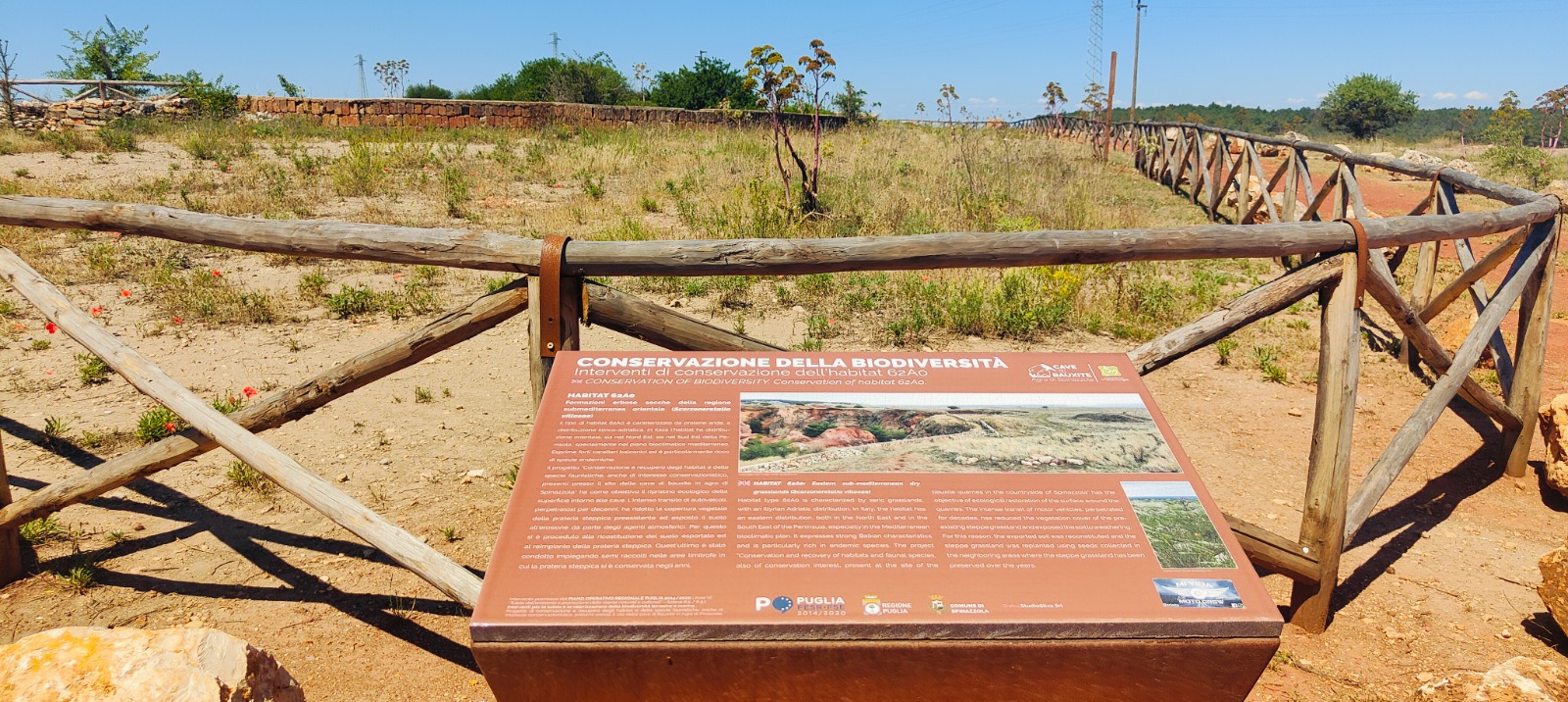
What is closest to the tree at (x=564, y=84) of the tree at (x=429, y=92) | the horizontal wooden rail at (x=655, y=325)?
the tree at (x=429, y=92)

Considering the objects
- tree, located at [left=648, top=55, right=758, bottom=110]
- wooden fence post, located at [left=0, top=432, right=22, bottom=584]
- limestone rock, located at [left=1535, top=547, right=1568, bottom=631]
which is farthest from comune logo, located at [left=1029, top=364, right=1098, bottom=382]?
tree, located at [left=648, top=55, right=758, bottom=110]

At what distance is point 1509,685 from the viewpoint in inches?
90.7

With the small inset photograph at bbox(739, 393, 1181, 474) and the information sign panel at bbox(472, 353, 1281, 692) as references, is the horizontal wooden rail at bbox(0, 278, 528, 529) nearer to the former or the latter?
the information sign panel at bbox(472, 353, 1281, 692)

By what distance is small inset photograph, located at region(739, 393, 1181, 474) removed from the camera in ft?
6.81

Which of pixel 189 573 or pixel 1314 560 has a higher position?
pixel 1314 560

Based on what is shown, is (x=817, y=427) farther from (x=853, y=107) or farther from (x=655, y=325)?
(x=853, y=107)

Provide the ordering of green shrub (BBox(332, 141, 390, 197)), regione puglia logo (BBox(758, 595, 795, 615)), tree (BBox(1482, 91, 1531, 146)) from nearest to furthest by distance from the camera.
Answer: regione puglia logo (BBox(758, 595, 795, 615)), green shrub (BBox(332, 141, 390, 197)), tree (BBox(1482, 91, 1531, 146))

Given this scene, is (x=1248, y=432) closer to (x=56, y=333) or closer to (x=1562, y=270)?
(x=1562, y=270)

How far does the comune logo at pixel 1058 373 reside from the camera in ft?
7.73

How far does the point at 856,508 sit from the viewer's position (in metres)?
1.97

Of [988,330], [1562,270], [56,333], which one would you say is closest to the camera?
[56,333]

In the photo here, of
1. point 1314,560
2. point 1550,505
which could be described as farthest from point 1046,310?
point 1314,560

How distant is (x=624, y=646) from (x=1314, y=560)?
2551 mm

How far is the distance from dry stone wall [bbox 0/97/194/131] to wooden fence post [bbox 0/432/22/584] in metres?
16.2
